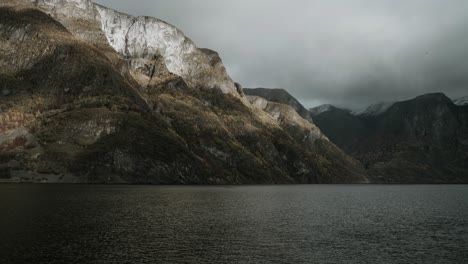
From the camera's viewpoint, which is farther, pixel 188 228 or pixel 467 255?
pixel 188 228

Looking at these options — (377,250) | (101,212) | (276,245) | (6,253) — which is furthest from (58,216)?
(377,250)

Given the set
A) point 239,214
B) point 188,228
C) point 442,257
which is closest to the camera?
point 442,257

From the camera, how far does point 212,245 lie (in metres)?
55.2

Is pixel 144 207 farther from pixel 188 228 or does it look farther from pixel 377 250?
pixel 377 250

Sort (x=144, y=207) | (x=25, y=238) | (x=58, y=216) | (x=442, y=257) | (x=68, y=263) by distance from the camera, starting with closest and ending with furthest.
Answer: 1. (x=68, y=263)
2. (x=442, y=257)
3. (x=25, y=238)
4. (x=58, y=216)
5. (x=144, y=207)

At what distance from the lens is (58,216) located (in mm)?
74625

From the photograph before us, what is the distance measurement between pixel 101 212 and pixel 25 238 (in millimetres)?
30700

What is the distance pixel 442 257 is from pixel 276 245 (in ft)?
66.2

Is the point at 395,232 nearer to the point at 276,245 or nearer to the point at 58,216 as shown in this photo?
the point at 276,245

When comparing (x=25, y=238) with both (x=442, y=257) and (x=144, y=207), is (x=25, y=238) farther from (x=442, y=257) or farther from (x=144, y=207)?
(x=442, y=257)

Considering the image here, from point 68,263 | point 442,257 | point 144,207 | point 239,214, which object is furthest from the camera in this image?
point 144,207

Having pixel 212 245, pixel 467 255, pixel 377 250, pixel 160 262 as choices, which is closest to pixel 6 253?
pixel 160 262

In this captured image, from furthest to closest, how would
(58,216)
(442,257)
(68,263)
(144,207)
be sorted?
1. (144,207)
2. (58,216)
3. (442,257)
4. (68,263)

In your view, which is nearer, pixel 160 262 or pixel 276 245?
pixel 160 262
